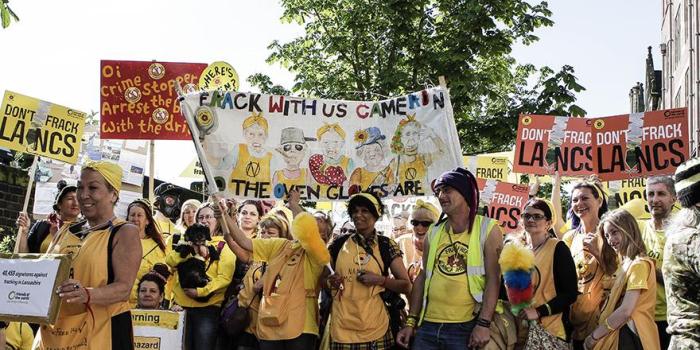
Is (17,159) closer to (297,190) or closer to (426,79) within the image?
(426,79)

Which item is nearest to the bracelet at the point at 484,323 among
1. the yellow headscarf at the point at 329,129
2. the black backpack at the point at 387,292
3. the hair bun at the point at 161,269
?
the black backpack at the point at 387,292

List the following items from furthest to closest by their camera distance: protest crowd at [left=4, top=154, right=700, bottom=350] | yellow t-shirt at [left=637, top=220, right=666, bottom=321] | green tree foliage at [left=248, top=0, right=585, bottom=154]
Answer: green tree foliage at [left=248, top=0, right=585, bottom=154] → yellow t-shirt at [left=637, top=220, right=666, bottom=321] → protest crowd at [left=4, top=154, right=700, bottom=350]

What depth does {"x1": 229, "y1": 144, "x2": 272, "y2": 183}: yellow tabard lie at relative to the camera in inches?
329

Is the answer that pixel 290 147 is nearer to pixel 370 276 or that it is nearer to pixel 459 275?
pixel 370 276

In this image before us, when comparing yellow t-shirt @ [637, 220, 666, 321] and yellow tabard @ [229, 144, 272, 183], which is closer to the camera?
yellow t-shirt @ [637, 220, 666, 321]

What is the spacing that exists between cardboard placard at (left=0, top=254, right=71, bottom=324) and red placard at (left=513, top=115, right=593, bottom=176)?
19.7ft

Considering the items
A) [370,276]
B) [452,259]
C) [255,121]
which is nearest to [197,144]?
[255,121]

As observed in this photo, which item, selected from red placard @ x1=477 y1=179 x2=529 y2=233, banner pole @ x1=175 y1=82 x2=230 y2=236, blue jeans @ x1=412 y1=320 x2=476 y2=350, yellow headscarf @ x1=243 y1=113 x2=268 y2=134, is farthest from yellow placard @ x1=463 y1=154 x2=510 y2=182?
blue jeans @ x1=412 y1=320 x2=476 y2=350

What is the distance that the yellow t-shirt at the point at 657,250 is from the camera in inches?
274

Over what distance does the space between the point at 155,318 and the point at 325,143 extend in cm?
215

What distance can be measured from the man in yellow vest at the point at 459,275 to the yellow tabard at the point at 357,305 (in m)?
0.62

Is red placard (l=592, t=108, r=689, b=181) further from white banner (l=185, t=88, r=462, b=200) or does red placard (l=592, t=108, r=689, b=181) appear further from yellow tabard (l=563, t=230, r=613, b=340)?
yellow tabard (l=563, t=230, r=613, b=340)

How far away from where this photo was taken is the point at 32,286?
5.32 meters

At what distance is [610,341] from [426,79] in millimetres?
14806
